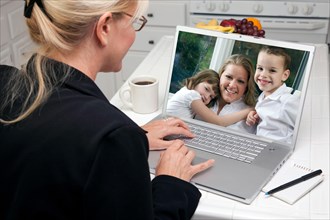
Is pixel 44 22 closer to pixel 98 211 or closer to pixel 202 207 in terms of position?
pixel 98 211

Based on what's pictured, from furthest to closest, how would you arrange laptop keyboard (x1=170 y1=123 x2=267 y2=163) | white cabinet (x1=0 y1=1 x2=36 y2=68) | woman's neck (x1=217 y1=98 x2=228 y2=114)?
1. white cabinet (x1=0 y1=1 x2=36 y2=68)
2. woman's neck (x1=217 y1=98 x2=228 y2=114)
3. laptop keyboard (x1=170 y1=123 x2=267 y2=163)

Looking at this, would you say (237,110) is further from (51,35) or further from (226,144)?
(51,35)

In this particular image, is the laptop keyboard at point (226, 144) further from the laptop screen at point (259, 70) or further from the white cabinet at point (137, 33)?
the white cabinet at point (137, 33)

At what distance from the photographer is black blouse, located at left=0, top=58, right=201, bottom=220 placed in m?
0.73

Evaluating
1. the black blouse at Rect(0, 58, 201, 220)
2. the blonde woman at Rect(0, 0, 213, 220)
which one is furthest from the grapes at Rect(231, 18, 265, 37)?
the black blouse at Rect(0, 58, 201, 220)

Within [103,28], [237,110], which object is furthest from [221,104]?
[103,28]

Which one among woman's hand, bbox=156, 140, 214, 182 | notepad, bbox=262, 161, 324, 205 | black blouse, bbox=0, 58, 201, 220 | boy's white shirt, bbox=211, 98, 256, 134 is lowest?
notepad, bbox=262, 161, 324, 205

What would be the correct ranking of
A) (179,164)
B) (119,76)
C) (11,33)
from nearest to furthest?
(179,164) < (11,33) < (119,76)

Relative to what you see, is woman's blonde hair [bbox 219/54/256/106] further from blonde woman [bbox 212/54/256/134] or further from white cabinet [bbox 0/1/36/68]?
white cabinet [bbox 0/1/36/68]

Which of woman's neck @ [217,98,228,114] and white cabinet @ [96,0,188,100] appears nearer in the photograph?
woman's neck @ [217,98,228,114]

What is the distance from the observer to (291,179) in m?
1.11

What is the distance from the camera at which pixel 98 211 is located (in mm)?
749

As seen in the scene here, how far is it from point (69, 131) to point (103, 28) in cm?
22

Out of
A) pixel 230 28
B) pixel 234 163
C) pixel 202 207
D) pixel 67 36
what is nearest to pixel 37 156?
pixel 67 36
